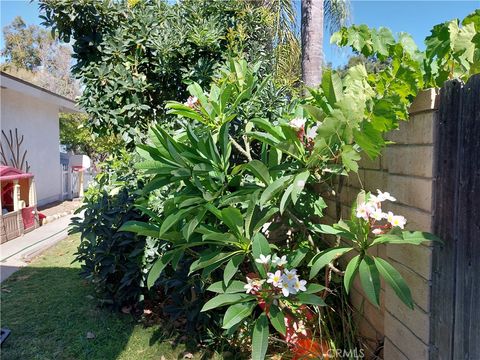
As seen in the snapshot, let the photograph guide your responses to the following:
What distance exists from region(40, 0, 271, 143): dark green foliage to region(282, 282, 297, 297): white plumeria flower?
3066mm

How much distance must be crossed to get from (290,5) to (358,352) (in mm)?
10990

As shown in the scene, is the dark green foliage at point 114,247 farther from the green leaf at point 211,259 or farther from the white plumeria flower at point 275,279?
the white plumeria flower at point 275,279

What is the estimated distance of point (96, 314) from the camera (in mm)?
3779

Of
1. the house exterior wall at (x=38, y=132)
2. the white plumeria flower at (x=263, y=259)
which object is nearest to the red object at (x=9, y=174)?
the house exterior wall at (x=38, y=132)

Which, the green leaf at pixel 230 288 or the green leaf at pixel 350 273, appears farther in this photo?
the green leaf at pixel 230 288

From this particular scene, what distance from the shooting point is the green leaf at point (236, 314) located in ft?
6.36

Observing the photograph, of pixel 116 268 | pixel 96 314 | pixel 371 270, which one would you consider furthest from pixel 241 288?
pixel 96 314

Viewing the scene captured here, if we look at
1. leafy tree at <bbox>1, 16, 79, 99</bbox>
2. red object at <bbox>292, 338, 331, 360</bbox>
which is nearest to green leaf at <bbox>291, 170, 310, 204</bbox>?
red object at <bbox>292, 338, 331, 360</bbox>

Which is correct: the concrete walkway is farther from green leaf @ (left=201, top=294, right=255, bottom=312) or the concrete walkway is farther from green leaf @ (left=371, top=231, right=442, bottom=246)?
green leaf @ (left=371, top=231, right=442, bottom=246)

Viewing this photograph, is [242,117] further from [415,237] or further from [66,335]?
[66,335]

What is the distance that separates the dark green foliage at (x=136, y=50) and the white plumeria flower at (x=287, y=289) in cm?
307

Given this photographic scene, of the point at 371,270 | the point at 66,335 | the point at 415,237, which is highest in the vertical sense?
the point at 415,237

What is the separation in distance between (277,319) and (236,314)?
21cm

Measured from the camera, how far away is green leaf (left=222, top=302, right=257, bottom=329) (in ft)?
6.36
